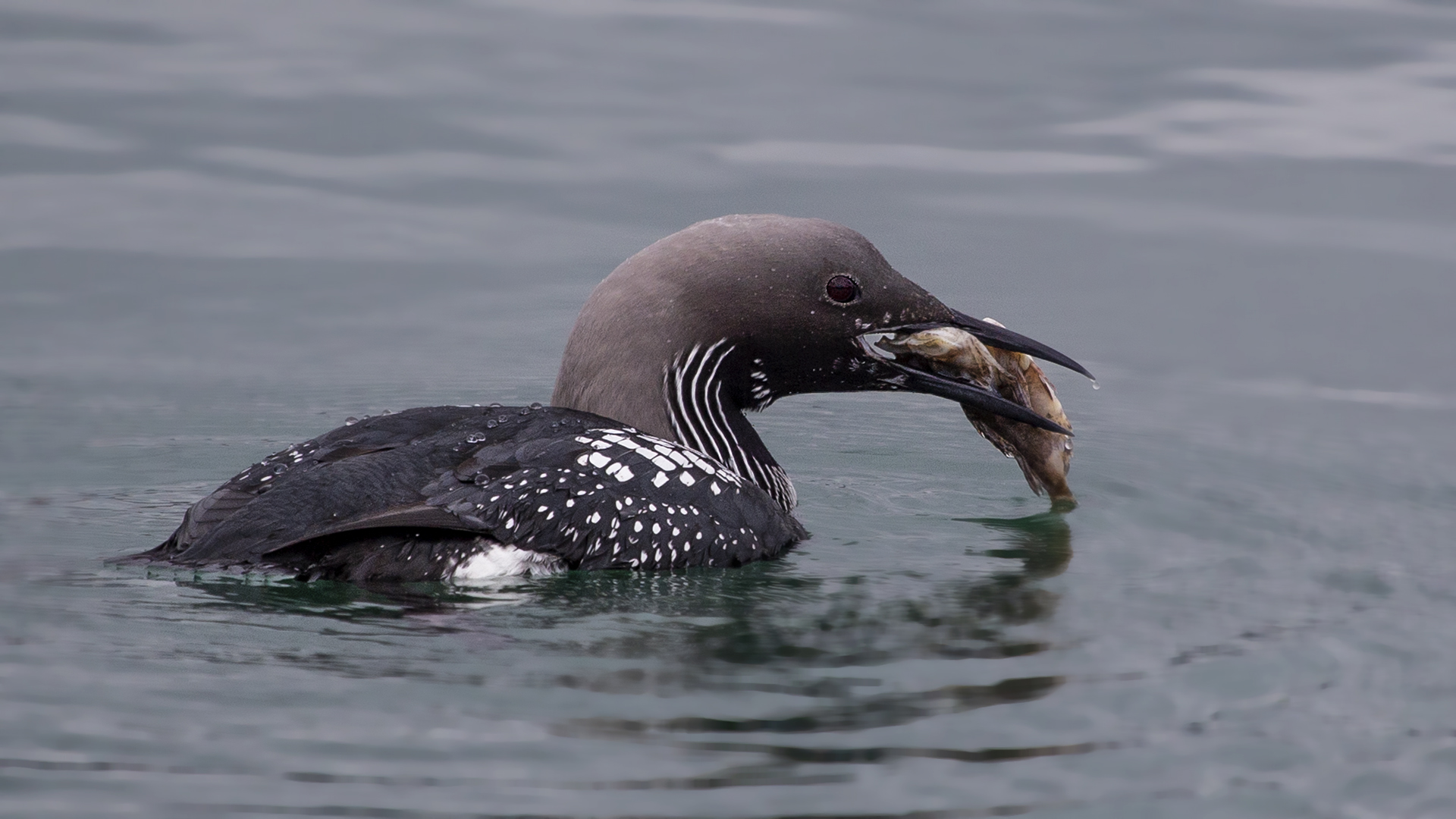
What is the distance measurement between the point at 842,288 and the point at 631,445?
84cm

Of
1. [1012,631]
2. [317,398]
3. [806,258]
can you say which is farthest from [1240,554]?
[317,398]

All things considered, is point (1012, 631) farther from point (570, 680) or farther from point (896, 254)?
point (896, 254)

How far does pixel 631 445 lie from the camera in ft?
15.9

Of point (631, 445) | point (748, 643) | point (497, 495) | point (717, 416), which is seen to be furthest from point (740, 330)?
point (748, 643)

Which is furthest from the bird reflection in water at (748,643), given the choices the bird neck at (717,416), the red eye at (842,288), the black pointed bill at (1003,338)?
the red eye at (842,288)

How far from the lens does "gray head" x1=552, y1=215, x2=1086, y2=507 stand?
5180mm

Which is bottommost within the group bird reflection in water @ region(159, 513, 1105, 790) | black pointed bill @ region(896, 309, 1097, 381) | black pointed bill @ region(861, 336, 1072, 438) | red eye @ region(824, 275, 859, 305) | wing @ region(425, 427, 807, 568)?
bird reflection in water @ region(159, 513, 1105, 790)

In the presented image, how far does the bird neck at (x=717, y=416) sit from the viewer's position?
525cm

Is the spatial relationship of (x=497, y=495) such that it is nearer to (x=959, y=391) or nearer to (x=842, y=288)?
(x=842, y=288)

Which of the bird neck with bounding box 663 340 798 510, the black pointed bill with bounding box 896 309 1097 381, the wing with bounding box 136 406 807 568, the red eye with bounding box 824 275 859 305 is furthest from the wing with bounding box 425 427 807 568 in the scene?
the black pointed bill with bounding box 896 309 1097 381

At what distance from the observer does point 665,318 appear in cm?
518

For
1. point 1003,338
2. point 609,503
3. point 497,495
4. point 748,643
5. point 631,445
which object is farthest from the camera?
point 1003,338

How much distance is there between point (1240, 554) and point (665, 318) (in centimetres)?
169

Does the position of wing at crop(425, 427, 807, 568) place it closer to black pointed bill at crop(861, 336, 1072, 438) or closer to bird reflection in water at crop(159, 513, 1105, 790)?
bird reflection in water at crop(159, 513, 1105, 790)
